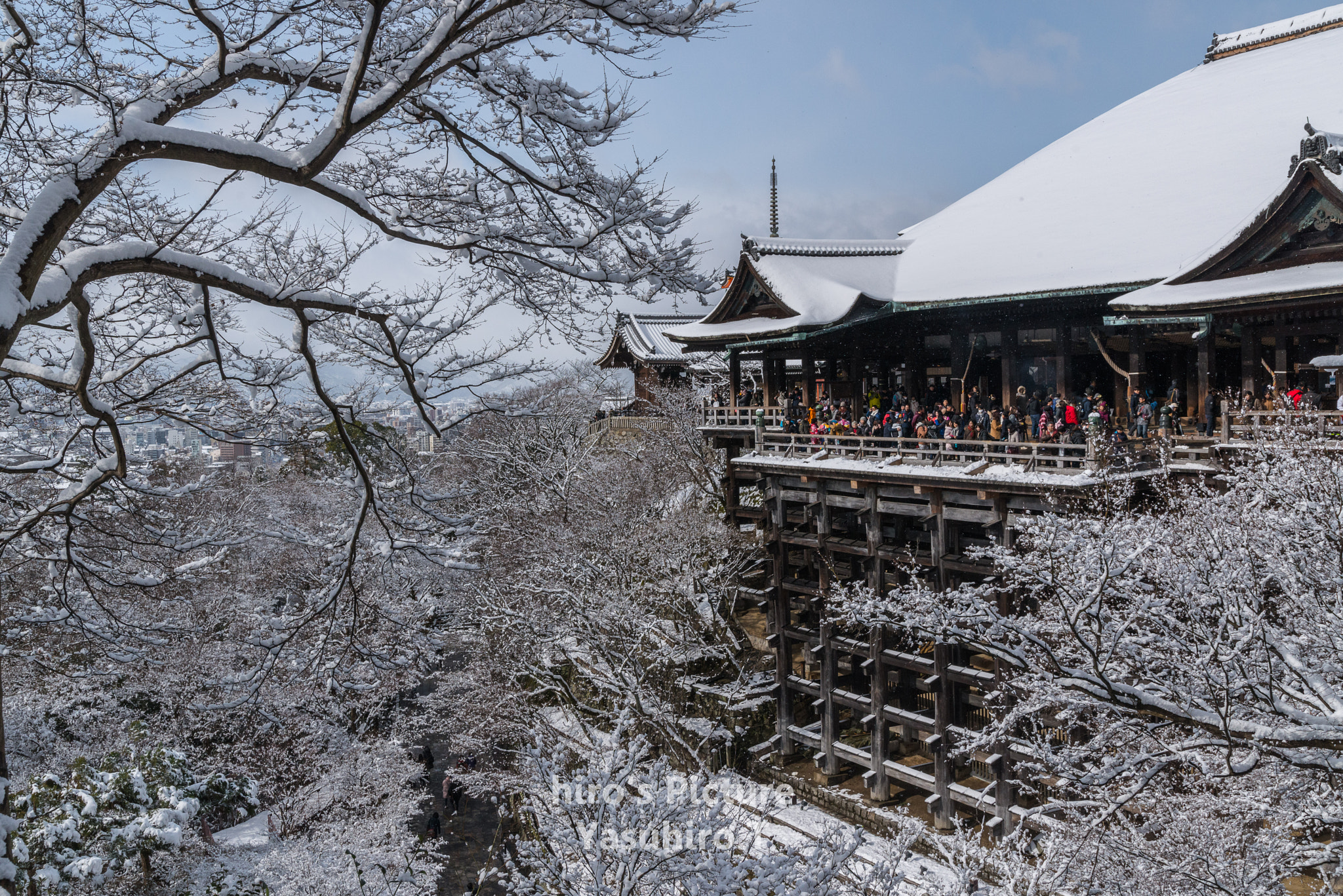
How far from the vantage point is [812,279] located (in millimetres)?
20656

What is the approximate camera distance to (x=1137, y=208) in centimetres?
1692

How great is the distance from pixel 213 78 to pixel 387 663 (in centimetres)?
444

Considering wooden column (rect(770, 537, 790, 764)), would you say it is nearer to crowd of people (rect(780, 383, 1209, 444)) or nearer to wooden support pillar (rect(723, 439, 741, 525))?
crowd of people (rect(780, 383, 1209, 444))

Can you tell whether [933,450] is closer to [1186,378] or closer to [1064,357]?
[1064,357]

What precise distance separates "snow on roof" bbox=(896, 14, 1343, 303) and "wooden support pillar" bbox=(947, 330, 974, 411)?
1.55m

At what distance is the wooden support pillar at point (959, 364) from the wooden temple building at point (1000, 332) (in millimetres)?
56

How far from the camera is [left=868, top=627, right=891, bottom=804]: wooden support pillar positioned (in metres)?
17.9

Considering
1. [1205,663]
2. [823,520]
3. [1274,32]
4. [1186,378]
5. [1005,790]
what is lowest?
[1005,790]

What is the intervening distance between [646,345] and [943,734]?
22.9 meters

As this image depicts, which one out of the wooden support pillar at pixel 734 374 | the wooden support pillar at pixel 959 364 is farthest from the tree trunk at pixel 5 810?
the wooden support pillar at pixel 734 374

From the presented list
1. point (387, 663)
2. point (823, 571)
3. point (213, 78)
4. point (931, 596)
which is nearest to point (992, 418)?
point (823, 571)

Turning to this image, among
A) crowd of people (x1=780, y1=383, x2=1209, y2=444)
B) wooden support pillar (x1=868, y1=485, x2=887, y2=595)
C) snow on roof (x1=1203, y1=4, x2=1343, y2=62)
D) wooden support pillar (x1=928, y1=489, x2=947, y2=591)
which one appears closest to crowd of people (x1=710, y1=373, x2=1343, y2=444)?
crowd of people (x1=780, y1=383, x2=1209, y2=444)

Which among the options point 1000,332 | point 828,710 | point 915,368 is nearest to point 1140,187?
point 1000,332

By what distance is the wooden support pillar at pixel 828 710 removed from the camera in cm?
1912
